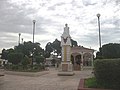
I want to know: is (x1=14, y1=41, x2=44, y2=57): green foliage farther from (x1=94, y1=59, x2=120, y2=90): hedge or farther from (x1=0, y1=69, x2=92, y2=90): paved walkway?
(x1=94, y1=59, x2=120, y2=90): hedge

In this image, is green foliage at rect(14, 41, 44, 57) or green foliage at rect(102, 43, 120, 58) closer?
green foliage at rect(102, 43, 120, 58)

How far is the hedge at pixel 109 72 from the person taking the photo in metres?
11.4

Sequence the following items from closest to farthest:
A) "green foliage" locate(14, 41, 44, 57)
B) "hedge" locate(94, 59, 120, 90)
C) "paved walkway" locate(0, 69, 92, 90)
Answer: "hedge" locate(94, 59, 120, 90) → "paved walkway" locate(0, 69, 92, 90) → "green foliage" locate(14, 41, 44, 57)

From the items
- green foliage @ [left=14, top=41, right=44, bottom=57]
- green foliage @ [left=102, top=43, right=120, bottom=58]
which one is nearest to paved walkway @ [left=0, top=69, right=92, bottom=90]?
green foliage @ [left=102, top=43, right=120, bottom=58]

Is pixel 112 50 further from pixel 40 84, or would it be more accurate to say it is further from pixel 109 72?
pixel 109 72

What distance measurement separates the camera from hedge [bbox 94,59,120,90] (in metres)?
11.4

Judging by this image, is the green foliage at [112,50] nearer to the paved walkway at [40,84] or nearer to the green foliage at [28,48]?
the paved walkway at [40,84]

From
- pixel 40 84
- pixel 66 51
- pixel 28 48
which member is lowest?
pixel 40 84

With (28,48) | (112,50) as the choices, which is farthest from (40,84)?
(28,48)

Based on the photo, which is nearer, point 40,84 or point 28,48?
point 40,84

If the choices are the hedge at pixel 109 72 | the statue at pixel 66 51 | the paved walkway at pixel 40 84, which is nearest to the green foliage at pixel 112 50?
the statue at pixel 66 51

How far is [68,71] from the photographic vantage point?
28766mm

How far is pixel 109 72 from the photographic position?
455 inches

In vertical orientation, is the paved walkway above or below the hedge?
below
